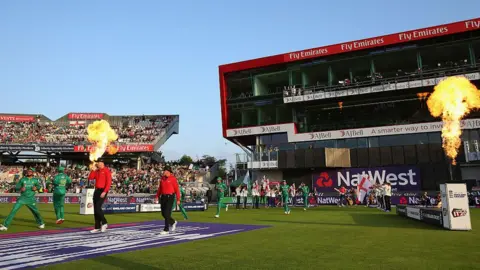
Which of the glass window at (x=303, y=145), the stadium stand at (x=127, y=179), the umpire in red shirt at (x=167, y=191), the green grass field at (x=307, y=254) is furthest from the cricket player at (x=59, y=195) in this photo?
the glass window at (x=303, y=145)

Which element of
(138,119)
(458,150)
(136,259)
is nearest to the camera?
(136,259)

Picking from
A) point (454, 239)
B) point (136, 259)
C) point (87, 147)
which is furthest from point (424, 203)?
point (87, 147)

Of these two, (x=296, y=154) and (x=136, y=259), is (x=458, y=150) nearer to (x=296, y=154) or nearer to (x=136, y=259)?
(x=296, y=154)

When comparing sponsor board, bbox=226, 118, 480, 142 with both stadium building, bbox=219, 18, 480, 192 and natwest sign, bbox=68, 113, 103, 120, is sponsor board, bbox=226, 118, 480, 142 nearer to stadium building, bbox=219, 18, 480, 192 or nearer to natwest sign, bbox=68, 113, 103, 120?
stadium building, bbox=219, 18, 480, 192

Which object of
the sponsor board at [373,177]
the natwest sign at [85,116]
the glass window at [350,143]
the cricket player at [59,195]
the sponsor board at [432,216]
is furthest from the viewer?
the natwest sign at [85,116]

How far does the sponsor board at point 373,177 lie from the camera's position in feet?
117

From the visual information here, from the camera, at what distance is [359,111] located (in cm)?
3966

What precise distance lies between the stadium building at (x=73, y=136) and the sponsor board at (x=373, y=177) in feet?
91.2

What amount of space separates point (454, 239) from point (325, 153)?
28.7 m

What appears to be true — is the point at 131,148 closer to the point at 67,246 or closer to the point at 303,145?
the point at 303,145

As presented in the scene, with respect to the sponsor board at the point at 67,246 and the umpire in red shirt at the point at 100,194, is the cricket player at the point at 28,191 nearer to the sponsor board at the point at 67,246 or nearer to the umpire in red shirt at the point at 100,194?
the sponsor board at the point at 67,246

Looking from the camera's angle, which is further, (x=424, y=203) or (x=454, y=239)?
(x=424, y=203)

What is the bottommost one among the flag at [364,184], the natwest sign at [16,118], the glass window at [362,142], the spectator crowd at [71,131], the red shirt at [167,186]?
the flag at [364,184]

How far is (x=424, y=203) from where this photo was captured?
2530 cm
